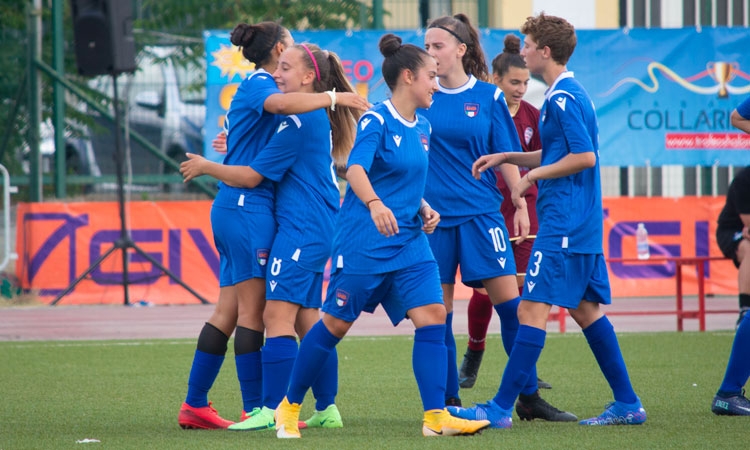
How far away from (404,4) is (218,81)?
135 inches

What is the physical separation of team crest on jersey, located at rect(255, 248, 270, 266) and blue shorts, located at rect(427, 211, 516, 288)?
93 cm

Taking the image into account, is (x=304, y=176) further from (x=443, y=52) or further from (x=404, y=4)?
(x=404, y=4)

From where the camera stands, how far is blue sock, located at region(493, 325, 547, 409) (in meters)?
5.42

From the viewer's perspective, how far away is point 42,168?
15117 millimetres

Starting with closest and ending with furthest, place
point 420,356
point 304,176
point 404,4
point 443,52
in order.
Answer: point 420,356 < point 304,176 < point 443,52 < point 404,4

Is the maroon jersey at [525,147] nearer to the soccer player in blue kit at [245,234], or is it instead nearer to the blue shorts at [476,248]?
the blue shorts at [476,248]

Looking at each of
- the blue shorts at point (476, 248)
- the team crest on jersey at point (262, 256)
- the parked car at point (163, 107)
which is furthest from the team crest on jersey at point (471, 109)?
the parked car at point (163, 107)

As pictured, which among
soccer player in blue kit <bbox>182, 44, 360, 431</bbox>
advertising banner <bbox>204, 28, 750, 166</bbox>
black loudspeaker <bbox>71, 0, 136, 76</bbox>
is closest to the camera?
soccer player in blue kit <bbox>182, 44, 360, 431</bbox>

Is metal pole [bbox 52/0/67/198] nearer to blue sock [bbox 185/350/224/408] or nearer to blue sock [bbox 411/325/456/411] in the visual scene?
blue sock [bbox 185/350/224/408]

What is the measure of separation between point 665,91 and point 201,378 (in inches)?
410

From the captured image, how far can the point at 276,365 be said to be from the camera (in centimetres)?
555

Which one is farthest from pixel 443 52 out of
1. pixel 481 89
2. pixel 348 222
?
pixel 348 222

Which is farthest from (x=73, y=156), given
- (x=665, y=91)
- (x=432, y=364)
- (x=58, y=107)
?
(x=432, y=364)

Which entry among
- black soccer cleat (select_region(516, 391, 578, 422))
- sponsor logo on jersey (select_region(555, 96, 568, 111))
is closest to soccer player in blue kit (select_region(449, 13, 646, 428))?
sponsor logo on jersey (select_region(555, 96, 568, 111))
